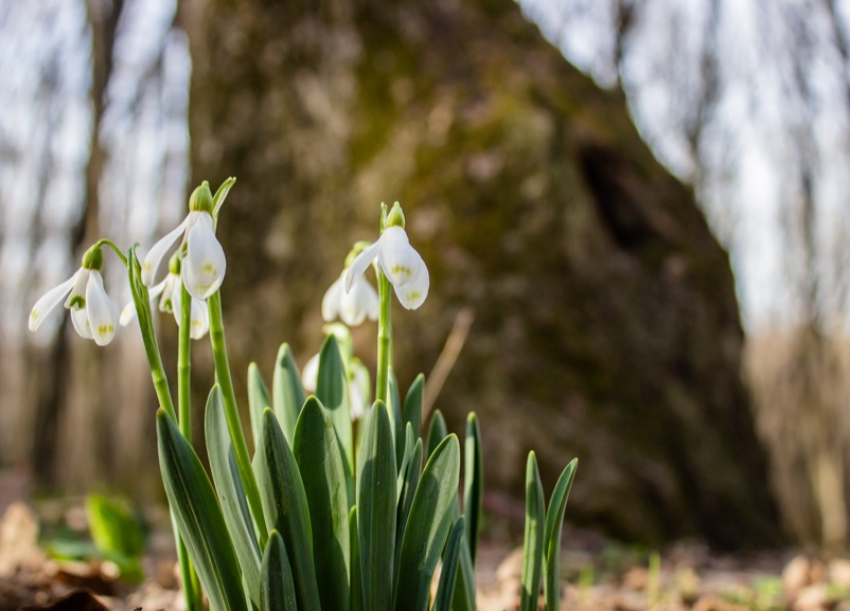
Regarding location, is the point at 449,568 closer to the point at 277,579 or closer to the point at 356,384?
the point at 277,579

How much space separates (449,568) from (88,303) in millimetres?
572

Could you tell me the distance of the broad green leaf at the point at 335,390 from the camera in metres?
1.23

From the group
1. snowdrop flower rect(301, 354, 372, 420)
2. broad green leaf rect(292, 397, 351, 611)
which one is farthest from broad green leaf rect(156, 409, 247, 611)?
snowdrop flower rect(301, 354, 372, 420)

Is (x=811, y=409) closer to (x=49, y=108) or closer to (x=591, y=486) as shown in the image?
(x=591, y=486)

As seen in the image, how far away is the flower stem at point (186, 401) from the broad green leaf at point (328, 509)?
16 centimetres

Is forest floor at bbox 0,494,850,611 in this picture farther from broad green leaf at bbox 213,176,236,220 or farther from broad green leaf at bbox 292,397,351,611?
broad green leaf at bbox 213,176,236,220

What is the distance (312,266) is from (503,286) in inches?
34.6

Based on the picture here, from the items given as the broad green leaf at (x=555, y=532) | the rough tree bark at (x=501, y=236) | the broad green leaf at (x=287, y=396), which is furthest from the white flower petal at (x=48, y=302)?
the rough tree bark at (x=501, y=236)

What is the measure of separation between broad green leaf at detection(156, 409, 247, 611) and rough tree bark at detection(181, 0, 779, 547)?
2191 millimetres

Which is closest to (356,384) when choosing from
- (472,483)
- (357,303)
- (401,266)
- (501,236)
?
(357,303)

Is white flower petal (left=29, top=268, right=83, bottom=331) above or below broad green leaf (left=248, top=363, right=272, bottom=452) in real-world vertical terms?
above

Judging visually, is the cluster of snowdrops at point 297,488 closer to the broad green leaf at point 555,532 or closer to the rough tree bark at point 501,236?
the broad green leaf at point 555,532

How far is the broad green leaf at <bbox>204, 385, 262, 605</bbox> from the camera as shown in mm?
1016

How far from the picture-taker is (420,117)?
3.64 m
